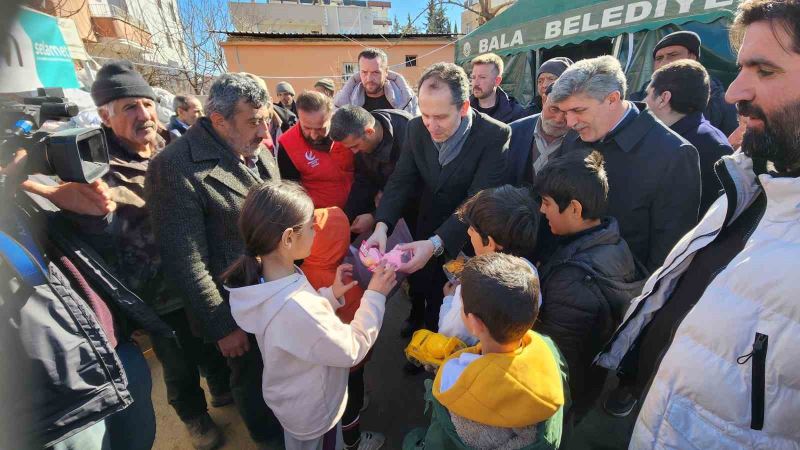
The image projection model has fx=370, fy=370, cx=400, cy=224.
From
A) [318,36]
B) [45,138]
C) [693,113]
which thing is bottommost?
[693,113]

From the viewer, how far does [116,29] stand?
13.6 metres

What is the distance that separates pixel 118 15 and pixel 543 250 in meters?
19.2

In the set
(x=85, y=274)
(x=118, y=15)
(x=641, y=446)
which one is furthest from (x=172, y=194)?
(x=118, y=15)

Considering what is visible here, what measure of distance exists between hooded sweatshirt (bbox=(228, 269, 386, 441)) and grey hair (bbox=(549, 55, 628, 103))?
1.57m

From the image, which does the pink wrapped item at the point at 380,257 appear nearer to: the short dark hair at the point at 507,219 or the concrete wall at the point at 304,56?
the short dark hair at the point at 507,219

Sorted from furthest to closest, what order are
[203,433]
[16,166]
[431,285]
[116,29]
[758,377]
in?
[116,29] → [431,285] → [203,433] → [16,166] → [758,377]

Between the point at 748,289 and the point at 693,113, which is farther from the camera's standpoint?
the point at 693,113

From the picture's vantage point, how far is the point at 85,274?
1531 mm

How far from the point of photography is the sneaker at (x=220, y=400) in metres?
2.74

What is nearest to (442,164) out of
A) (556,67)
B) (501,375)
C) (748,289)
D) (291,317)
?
(291,317)

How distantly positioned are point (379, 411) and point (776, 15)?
2.78 metres

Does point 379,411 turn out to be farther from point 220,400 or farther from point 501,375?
point 501,375

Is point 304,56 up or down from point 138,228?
up

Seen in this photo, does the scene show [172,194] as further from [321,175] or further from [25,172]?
[321,175]
